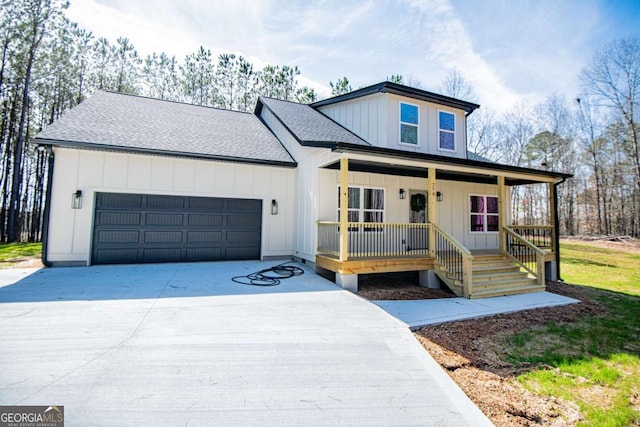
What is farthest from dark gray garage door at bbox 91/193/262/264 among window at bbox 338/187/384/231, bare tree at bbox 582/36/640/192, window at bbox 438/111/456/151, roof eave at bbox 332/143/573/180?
bare tree at bbox 582/36/640/192

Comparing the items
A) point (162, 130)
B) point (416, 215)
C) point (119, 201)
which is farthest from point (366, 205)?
point (119, 201)

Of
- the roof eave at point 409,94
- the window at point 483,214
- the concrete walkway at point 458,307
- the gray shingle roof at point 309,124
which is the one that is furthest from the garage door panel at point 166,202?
the window at point 483,214

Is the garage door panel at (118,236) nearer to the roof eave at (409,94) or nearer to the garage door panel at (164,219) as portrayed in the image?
the garage door panel at (164,219)

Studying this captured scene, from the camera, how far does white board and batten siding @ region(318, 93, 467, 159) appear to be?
9.79 metres

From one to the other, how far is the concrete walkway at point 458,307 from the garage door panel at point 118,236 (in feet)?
22.7

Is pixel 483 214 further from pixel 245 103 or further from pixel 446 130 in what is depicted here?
pixel 245 103

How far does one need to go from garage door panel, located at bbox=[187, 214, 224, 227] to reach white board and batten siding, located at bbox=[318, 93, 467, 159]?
5638 millimetres

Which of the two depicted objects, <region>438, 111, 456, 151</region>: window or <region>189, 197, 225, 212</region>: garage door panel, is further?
<region>438, 111, 456, 151</region>: window

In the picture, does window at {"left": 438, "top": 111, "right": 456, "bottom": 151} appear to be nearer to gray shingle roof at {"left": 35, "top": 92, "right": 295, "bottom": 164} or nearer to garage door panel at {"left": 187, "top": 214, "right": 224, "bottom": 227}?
gray shingle roof at {"left": 35, "top": 92, "right": 295, "bottom": 164}

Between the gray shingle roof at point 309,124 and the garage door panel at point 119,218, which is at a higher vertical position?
the gray shingle roof at point 309,124

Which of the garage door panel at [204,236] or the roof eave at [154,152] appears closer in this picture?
the roof eave at [154,152]

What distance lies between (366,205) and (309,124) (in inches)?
143

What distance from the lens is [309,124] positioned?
34.4 ft

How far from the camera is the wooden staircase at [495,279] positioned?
6.96m
